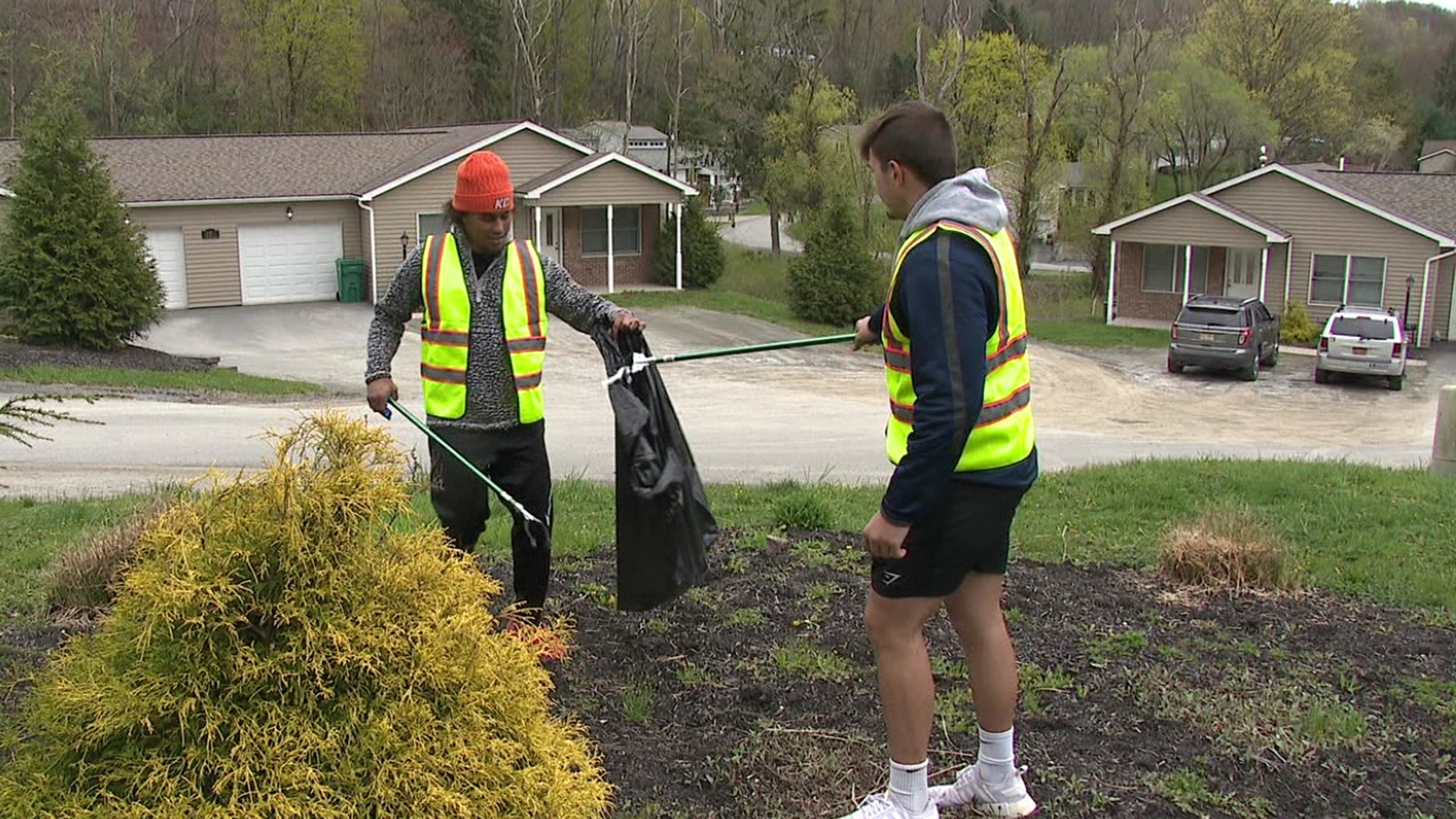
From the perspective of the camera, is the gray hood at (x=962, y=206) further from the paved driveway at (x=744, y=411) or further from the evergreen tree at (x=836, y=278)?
the evergreen tree at (x=836, y=278)

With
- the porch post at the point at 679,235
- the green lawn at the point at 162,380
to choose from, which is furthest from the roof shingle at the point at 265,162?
the green lawn at the point at 162,380

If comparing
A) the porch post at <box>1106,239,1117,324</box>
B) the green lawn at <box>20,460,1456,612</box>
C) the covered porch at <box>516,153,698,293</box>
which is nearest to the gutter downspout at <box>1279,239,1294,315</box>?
the porch post at <box>1106,239,1117,324</box>

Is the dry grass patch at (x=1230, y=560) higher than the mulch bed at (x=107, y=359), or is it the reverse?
the dry grass patch at (x=1230, y=560)

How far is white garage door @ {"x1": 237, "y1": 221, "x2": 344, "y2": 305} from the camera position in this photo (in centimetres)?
3059

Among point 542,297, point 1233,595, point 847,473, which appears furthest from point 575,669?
point 847,473

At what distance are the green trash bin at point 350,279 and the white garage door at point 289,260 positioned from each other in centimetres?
53

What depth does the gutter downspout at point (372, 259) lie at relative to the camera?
3075 cm

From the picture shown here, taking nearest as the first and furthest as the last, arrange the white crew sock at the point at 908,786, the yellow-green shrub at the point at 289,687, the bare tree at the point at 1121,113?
the yellow-green shrub at the point at 289,687 < the white crew sock at the point at 908,786 < the bare tree at the point at 1121,113

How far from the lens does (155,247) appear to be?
29.6 metres

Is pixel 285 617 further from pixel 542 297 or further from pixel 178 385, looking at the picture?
pixel 178 385

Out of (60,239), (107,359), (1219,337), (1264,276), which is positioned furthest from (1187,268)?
(60,239)

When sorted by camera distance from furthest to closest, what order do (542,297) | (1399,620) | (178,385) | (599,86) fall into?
(599,86), (178,385), (1399,620), (542,297)

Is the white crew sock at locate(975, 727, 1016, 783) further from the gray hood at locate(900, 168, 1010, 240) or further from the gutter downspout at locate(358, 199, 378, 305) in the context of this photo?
the gutter downspout at locate(358, 199, 378, 305)

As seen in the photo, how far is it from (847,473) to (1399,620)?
702 cm
